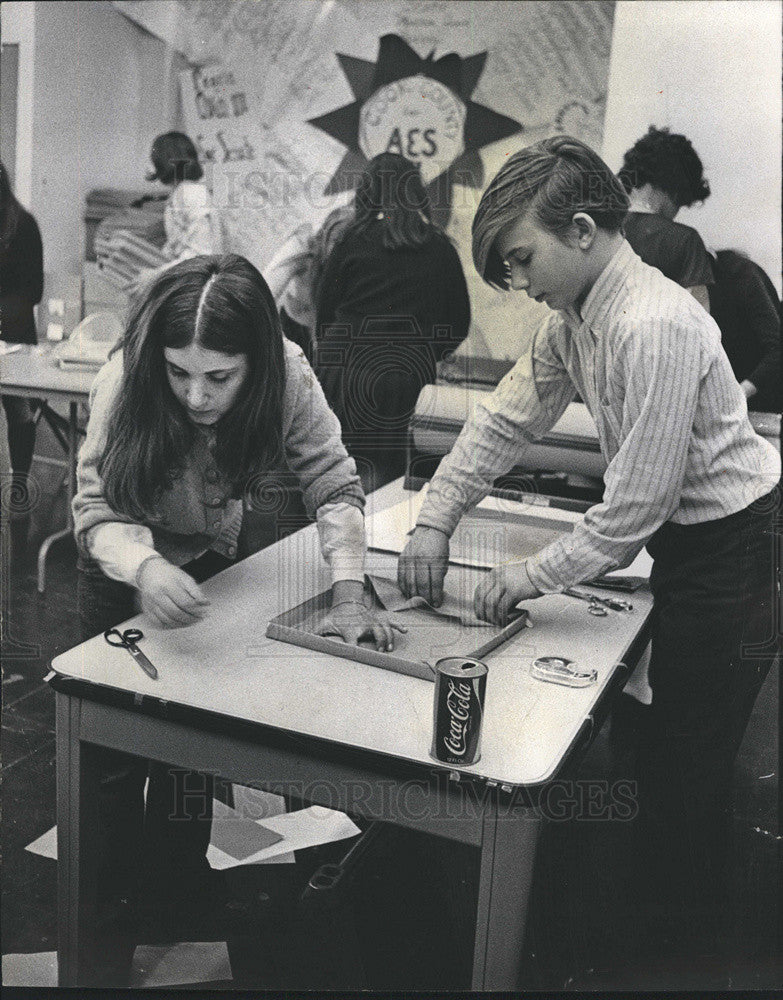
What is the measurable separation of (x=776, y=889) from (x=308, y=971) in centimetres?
85

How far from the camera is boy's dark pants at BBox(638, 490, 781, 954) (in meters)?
1.73

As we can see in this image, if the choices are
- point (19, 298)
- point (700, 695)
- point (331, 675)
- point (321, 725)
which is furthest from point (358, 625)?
point (19, 298)

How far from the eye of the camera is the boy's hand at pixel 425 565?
1742 mm

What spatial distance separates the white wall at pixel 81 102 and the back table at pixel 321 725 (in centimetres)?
64

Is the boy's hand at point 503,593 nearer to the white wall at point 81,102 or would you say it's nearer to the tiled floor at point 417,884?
the tiled floor at point 417,884

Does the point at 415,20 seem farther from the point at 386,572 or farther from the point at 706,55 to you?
the point at 386,572

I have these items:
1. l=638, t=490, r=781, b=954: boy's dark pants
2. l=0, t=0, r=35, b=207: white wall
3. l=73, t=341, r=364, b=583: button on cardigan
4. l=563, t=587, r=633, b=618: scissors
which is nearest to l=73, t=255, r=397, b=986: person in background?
l=73, t=341, r=364, b=583: button on cardigan

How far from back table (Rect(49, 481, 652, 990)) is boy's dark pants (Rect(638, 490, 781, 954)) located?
0.09m

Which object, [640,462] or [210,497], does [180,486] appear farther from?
[640,462]

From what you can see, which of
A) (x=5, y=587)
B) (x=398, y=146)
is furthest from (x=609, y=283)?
(x=5, y=587)

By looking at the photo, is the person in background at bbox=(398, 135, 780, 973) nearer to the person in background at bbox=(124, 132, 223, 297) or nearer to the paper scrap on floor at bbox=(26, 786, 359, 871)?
the person in background at bbox=(124, 132, 223, 297)

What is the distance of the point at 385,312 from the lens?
1.67 m

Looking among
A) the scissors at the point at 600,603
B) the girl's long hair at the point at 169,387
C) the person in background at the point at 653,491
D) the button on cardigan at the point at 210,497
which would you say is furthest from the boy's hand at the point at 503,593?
the girl's long hair at the point at 169,387

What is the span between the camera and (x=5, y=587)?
1.67m
